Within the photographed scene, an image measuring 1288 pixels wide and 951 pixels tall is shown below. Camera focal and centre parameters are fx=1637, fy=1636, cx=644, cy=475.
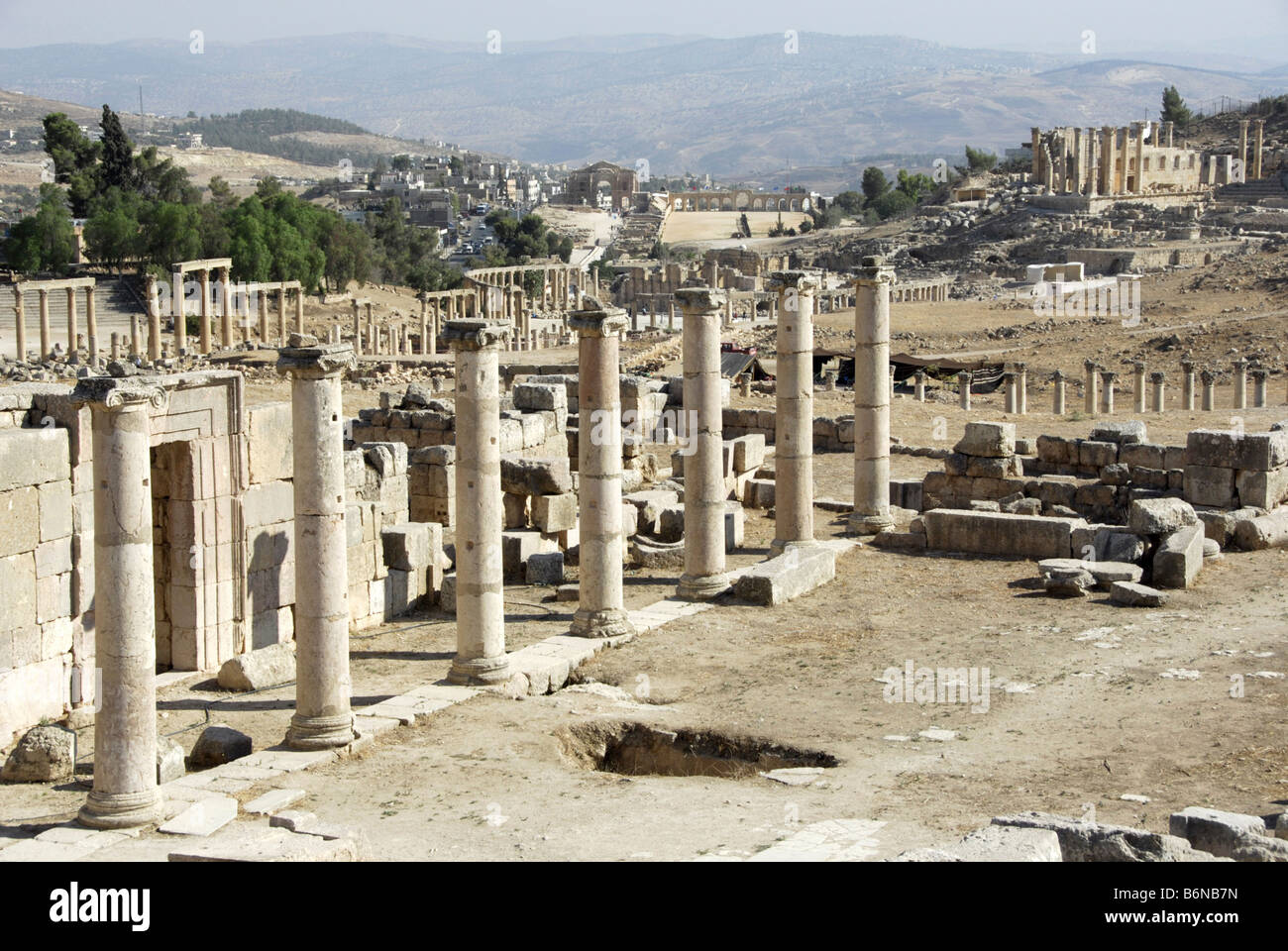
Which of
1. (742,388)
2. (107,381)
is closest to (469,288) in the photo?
(742,388)

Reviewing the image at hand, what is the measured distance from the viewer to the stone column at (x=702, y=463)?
63.6ft

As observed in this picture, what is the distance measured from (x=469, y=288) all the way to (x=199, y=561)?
55.2 meters

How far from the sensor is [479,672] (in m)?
15.9

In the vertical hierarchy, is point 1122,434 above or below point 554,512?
above

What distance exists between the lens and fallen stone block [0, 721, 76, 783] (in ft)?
43.1

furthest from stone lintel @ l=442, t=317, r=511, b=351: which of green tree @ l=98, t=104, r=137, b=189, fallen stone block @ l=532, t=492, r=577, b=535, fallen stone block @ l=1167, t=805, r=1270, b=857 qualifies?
green tree @ l=98, t=104, r=137, b=189

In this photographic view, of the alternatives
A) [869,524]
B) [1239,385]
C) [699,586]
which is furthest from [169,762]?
[1239,385]

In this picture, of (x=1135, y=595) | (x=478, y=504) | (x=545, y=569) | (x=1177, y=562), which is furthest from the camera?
(x=545, y=569)

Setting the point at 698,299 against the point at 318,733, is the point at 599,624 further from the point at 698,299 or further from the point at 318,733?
the point at 318,733

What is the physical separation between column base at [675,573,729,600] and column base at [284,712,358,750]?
650 cm

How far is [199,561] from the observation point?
16391 mm

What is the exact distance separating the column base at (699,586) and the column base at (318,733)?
6.50 metres

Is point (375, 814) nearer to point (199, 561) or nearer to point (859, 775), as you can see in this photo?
point (859, 775)

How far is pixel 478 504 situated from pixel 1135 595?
7.85 metres
